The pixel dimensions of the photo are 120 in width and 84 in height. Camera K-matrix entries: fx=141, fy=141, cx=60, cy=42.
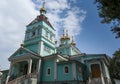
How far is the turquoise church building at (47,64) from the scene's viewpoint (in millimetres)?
22188

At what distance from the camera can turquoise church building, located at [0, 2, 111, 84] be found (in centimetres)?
2219

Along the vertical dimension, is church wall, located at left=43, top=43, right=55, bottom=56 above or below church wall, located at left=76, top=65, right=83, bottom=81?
above

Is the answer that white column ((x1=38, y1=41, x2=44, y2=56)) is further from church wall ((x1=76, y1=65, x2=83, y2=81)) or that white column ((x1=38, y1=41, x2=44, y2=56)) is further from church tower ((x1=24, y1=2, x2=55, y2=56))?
church wall ((x1=76, y1=65, x2=83, y2=81))

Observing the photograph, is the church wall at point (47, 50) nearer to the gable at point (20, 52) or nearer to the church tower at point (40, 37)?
the church tower at point (40, 37)

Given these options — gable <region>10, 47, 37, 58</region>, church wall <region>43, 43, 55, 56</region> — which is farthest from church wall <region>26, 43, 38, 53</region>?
gable <region>10, 47, 37, 58</region>

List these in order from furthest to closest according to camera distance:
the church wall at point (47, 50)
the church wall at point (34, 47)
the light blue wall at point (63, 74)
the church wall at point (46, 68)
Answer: the church wall at point (47, 50)
the church wall at point (34, 47)
the church wall at point (46, 68)
the light blue wall at point (63, 74)

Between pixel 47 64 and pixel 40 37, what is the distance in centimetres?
614

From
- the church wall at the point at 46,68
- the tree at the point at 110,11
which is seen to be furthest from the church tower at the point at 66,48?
the tree at the point at 110,11

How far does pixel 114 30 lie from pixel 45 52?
1907cm

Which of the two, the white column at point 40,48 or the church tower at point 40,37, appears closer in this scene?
the white column at point 40,48

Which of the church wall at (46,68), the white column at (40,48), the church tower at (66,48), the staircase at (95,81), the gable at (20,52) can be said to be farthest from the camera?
the church tower at (66,48)

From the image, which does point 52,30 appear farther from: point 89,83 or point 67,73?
point 89,83

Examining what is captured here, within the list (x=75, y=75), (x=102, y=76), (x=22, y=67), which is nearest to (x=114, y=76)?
(x=102, y=76)

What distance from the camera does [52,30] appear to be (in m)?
32.6
